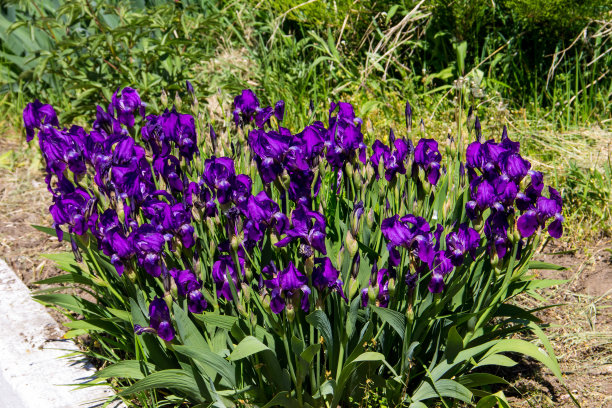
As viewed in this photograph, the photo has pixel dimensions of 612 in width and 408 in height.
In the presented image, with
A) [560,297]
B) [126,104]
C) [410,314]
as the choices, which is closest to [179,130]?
[126,104]

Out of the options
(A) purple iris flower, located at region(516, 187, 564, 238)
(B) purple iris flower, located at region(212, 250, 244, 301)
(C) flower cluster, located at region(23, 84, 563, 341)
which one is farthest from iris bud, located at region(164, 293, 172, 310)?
(A) purple iris flower, located at region(516, 187, 564, 238)

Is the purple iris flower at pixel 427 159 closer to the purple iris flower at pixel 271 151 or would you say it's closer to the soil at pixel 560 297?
the purple iris flower at pixel 271 151

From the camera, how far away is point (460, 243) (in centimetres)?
183

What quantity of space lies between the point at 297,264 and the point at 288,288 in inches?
14.1

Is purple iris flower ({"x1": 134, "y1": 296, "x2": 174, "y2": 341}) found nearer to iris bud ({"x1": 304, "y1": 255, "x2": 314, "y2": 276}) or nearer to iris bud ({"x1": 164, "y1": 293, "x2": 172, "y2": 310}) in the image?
iris bud ({"x1": 164, "y1": 293, "x2": 172, "y2": 310})

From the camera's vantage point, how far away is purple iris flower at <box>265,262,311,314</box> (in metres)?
1.70

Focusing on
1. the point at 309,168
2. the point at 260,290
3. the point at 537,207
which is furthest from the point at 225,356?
the point at 537,207

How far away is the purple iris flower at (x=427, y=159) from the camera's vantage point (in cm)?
201

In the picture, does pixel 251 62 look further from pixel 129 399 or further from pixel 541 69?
pixel 129 399

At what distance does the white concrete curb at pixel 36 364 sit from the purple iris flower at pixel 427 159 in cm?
131

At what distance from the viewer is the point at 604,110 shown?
13.0 feet

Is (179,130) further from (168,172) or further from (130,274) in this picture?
(130,274)

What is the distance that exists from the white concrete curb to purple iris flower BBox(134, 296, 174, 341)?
51 centimetres

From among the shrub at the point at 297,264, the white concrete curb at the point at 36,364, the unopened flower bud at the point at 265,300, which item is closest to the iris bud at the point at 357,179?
the shrub at the point at 297,264
